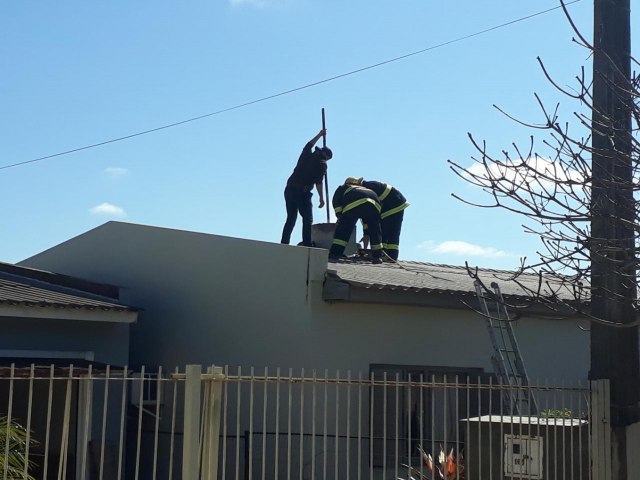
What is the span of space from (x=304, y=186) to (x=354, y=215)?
0.93 m

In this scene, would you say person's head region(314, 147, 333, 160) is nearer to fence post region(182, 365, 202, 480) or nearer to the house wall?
the house wall

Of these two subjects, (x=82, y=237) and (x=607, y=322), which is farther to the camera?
(x=82, y=237)

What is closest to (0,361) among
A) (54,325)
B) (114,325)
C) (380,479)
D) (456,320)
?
(54,325)

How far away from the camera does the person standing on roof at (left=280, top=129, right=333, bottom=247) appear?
15.4 metres

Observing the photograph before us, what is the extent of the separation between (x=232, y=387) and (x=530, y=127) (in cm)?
715

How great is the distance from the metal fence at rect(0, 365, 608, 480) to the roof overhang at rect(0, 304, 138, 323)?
75 centimetres

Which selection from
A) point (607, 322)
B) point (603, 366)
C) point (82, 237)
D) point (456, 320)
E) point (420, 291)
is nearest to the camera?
point (607, 322)

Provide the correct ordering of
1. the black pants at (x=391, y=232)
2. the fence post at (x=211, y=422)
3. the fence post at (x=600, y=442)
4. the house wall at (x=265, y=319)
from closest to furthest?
the fence post at (x=211, y=422), the fence post at (x=600, y=442), the house wall at (x=265, y=319), the black pants at (x=391, y=232)

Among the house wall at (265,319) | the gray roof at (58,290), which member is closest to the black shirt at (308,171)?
the house wall at (265,319)

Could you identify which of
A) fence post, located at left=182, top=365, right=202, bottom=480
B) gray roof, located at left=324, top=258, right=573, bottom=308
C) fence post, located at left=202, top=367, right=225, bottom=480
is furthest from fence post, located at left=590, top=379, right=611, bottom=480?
fence post, located at left=182, top=365, right=202, bottom=480

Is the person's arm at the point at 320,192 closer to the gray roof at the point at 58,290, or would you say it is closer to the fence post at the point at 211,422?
the gray roof at the point at 58,290

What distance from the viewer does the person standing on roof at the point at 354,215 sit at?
15.1 m

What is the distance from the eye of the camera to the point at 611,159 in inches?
267

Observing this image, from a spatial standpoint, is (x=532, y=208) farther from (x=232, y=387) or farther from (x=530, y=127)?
(x=232, y=387)
